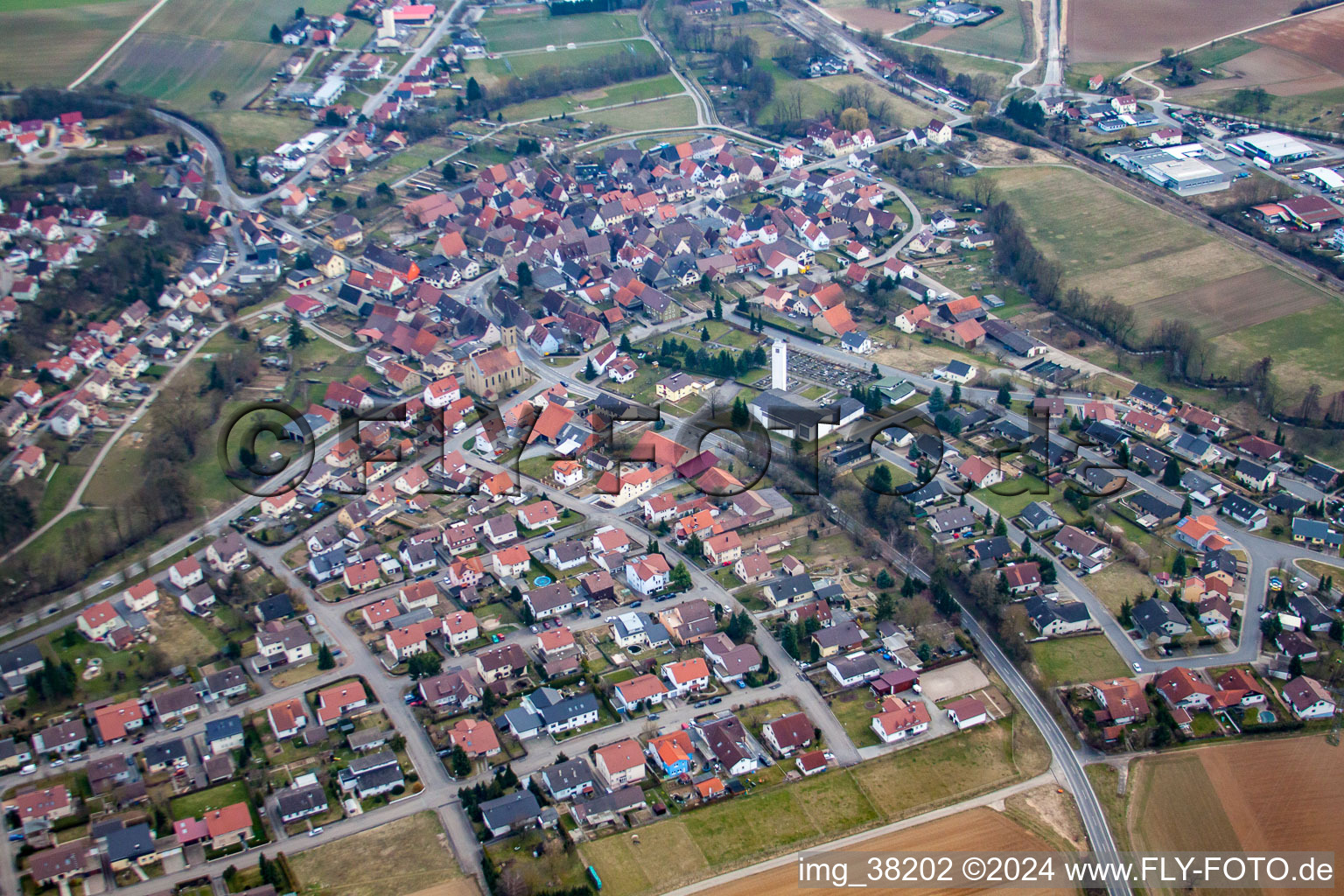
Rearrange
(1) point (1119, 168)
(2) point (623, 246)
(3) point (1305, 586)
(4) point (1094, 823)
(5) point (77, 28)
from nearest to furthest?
(4) point (1094, 823) < (3) point (1305, 586) < (2) point (623, 246) < (1) point (1119, 168) < (5) point (77, 28)

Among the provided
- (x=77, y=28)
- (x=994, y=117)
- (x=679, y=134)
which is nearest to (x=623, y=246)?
(x=679, y=134)

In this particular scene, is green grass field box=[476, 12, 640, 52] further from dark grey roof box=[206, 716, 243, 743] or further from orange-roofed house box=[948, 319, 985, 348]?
dark grey roof box=[206, 716, 243, 743]

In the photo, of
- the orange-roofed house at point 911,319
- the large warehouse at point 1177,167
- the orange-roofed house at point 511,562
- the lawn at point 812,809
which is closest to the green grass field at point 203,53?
the orange-roofed house at point 911,319

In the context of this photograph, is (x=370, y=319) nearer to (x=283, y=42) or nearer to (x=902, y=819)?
(x=902, y=819)

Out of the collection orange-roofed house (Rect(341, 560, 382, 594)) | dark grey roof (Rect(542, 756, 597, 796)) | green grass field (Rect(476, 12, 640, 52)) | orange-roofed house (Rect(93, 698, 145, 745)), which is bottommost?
dark grey roof (Rect(542, 756, 597, 796))

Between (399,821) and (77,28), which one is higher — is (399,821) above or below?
below

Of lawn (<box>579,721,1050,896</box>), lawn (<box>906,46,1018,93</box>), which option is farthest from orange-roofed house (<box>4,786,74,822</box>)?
lawn (<box>906,46,1018,93</box>)

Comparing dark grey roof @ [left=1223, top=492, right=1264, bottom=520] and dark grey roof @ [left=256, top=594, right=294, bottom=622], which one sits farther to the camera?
dark grey roof @ [left=1223, top=492, right=1264, bottom=520]

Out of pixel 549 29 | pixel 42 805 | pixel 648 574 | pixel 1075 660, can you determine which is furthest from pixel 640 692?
pixel 549 29
